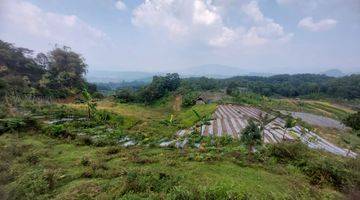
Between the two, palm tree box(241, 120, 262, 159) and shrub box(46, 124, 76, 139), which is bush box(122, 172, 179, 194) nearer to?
palm tree box(241, 120, 262, 159)

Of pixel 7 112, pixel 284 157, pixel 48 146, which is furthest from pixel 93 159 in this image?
pixel 7 112

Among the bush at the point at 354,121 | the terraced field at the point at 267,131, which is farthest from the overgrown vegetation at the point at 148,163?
the terraced field at the point at 267,131

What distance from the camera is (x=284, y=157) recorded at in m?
14.6

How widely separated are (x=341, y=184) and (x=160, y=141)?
12265 millimetres

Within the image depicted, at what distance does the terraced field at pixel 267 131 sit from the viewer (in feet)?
67.1

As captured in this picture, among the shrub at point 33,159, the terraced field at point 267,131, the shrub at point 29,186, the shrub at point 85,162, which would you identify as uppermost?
the shrub at point 29,186

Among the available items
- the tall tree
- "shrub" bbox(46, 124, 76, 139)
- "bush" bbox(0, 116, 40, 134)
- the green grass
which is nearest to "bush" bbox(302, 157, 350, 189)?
the green grass

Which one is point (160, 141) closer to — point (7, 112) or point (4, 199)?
point (4, 199)

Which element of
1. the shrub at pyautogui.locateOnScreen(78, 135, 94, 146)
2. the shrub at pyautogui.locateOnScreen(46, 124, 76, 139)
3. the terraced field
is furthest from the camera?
the terraced field

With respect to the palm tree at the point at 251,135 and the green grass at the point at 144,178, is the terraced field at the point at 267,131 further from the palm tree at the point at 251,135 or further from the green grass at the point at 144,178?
the green grass at the point at 144,178

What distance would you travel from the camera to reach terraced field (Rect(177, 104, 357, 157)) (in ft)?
67.1

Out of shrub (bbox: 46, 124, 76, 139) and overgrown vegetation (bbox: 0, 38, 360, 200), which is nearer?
overgrown vegetation (bbox: 0, 38, 360, 200)

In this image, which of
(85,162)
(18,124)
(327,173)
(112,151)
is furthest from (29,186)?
(327,173)

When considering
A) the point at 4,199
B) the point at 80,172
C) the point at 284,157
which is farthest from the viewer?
the point at 284,157
